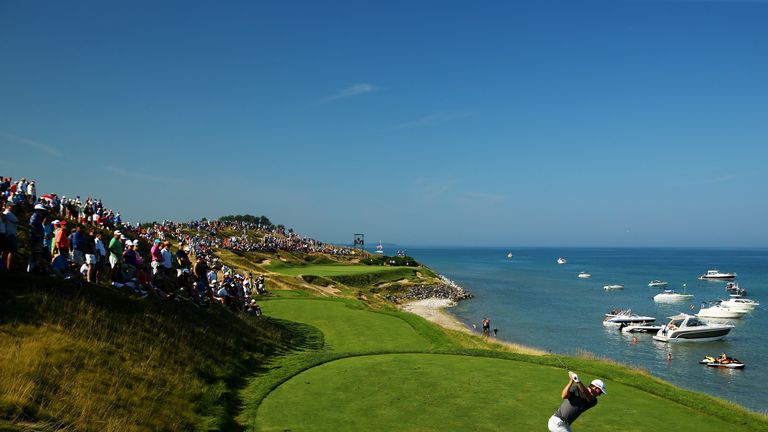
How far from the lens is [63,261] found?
1628 cm

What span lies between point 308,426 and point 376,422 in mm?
1704

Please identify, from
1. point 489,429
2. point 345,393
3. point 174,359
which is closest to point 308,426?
point 345,393

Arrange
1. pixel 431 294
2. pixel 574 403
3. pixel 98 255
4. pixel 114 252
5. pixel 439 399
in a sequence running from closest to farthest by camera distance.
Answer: pixel 574 403 → pixel 439 399 → pixel 98 255 → pixel 114 252 → pixel 431 294

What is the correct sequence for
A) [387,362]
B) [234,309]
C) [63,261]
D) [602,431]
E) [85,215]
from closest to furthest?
[602,431], [63,261], [387,362], [234,309], [85,215]

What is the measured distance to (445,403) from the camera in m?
13.1

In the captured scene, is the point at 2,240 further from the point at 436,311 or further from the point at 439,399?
the point at 436,311

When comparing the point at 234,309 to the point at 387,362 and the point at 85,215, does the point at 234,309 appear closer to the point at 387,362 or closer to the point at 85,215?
the point at 387,362

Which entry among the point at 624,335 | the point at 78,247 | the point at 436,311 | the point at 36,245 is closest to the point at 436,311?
the point at 436,311

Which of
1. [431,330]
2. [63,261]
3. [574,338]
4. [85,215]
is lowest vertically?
[574,338]

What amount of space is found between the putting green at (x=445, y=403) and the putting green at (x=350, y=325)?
5.72m

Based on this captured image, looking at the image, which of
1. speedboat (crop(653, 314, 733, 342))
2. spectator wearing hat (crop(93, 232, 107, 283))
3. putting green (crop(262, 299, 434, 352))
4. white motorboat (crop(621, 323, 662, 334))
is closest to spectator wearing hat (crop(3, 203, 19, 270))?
spectator wearing hat (crop(93, 232, 107, 283))

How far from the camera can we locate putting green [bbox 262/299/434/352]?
2325cm

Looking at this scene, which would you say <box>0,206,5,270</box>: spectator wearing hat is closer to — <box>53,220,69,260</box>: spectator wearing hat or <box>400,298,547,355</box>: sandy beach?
<box>53,220,69,260</box>: spectator wearing hat

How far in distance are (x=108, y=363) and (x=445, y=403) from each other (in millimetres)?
9391
